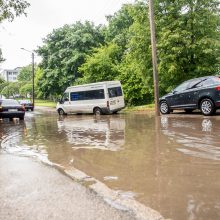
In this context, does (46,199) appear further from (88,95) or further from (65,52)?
(65,52)

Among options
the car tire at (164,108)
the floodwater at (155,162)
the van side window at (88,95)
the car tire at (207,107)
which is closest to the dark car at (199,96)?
the car tire at (207,107)

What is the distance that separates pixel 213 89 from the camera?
1438cm

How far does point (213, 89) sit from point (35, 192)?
11.2m

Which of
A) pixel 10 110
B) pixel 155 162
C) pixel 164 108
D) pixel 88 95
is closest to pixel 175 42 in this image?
pixel 164 108

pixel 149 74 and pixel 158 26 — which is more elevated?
pixel 158 26

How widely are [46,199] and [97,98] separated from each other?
701 inches

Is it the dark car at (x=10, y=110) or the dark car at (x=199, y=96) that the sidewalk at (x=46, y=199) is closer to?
the dark car at (x=199, y=96)

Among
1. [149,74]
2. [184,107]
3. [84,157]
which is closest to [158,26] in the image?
[149,74]

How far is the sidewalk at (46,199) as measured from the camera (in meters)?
3.89

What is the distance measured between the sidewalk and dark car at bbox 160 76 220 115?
32.6 feet

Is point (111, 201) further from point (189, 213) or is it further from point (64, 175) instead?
point (64, 175)

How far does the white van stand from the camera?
21609 mm

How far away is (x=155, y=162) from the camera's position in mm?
6441

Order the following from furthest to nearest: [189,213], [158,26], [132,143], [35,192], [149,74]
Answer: [149,74] → [158,26] → [132,143] → [35,192] → [189,213]
